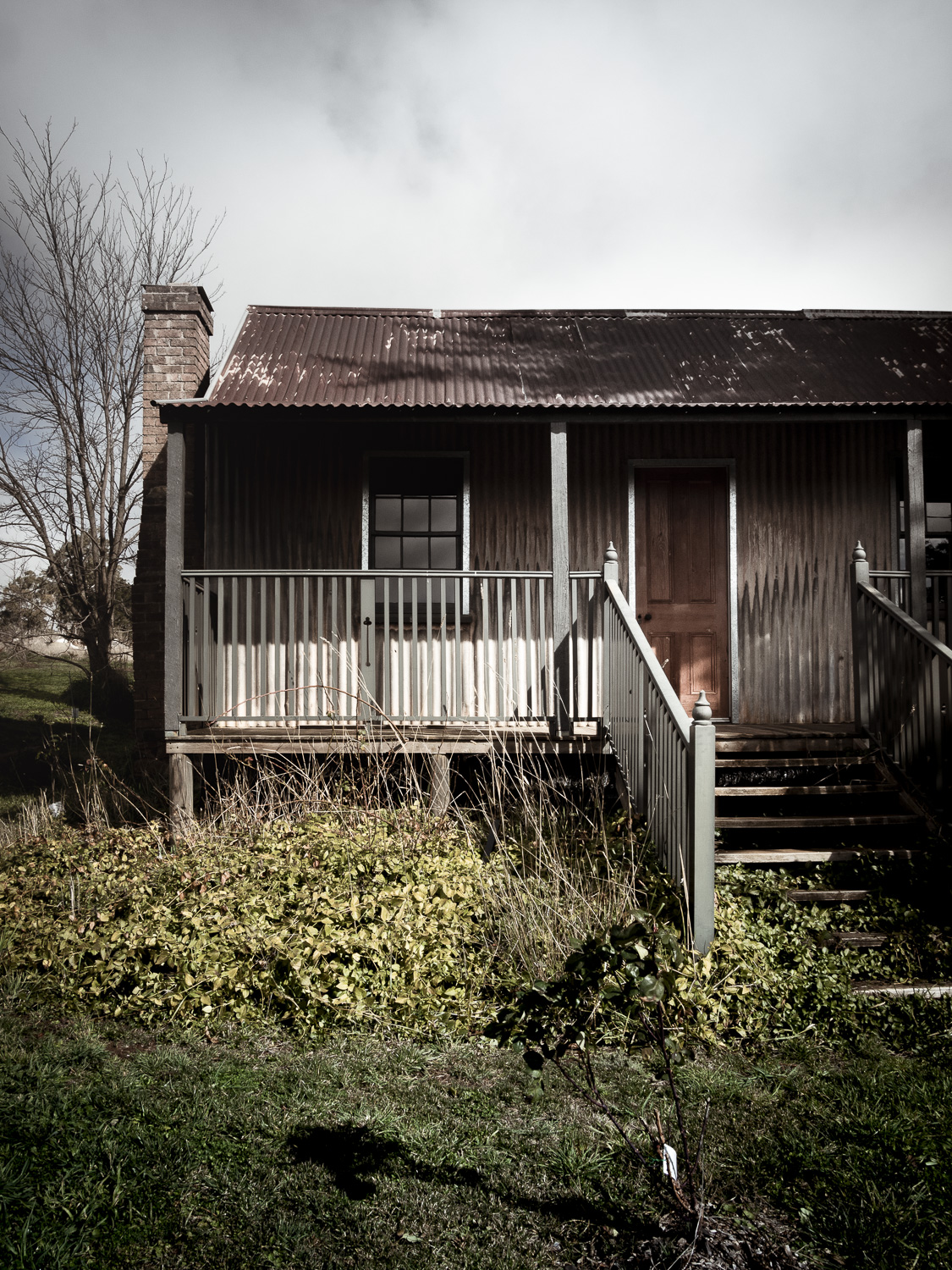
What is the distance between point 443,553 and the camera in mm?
7992

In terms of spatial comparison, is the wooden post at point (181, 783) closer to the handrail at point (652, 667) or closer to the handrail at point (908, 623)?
the handrail at point (652, 667)

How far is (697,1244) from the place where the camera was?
2.38 meters

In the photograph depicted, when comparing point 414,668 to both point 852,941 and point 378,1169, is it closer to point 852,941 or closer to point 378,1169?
point 852,941

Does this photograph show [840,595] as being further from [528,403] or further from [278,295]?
[278,295]

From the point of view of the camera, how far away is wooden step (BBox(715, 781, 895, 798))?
5.61m

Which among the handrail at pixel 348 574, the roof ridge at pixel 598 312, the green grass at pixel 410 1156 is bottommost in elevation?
the green grass at pixel 410 1156

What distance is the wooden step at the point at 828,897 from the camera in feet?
15.7

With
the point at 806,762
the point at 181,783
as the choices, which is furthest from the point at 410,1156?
the point at 181,783

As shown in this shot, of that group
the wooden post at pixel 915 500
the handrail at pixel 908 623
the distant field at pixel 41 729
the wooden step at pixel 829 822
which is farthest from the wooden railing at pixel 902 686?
the distant field at pixel 41 729

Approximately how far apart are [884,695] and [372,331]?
606 cm

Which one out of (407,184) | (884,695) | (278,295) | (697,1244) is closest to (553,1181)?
(697,1244)

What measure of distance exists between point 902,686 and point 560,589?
2.60 metres

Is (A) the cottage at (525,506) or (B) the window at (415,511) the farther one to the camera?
(B) the window at (415,511)

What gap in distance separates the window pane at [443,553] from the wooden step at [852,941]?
475 centimetres
